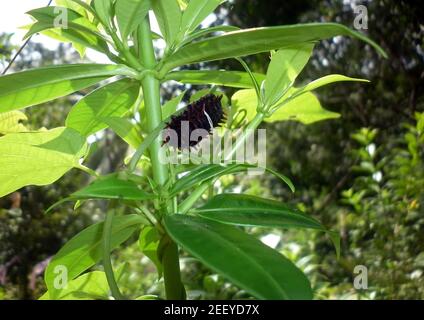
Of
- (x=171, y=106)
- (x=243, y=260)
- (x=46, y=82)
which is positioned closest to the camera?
(x=243, y=260)

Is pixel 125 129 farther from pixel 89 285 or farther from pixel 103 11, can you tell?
pixel 89 285

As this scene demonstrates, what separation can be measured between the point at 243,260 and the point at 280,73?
223mm

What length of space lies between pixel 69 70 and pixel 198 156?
134 mm

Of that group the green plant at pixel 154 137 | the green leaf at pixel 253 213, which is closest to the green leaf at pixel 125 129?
the green plant at pixel 154 137

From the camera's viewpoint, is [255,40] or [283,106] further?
[283,106]

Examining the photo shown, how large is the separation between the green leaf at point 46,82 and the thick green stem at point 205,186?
0.39 ft

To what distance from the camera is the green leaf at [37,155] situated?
442 millimetres

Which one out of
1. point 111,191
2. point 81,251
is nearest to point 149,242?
point 81,251

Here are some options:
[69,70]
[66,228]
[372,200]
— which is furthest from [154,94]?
[66,228]

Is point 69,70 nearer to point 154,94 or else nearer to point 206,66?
point 154,94

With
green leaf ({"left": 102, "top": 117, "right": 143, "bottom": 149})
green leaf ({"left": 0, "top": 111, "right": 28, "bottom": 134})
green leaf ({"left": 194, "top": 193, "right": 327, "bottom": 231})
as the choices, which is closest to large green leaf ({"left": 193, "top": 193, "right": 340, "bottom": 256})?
green leaf ({"left": 194, "top": 193, "right": 327, "bottom": 231})

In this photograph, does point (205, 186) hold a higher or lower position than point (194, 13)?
lower

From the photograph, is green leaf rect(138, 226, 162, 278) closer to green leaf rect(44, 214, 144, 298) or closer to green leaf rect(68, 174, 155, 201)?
green leaf rect(44, 214, 144, 298)

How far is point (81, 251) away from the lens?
0.49 meters
